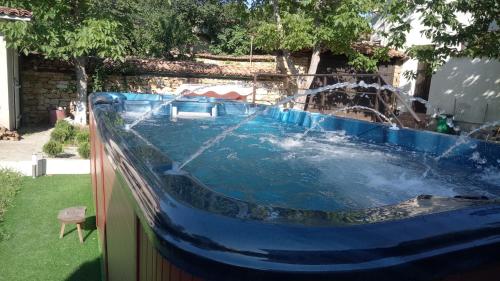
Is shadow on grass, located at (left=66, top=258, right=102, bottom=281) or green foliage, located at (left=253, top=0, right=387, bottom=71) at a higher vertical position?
green foliage, located at (left=253, top=0, right=387, bottom=71)

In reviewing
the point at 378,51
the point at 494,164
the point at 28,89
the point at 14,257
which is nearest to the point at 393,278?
the point at 14,257

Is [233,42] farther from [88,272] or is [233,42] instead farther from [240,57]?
[88,272]

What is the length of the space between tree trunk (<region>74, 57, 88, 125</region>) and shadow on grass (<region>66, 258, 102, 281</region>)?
23.0 ft

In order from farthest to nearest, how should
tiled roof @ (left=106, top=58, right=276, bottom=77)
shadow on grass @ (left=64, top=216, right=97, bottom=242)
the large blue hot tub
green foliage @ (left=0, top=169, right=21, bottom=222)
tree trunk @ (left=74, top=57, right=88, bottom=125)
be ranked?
tiled roof @ (left=106, top=58, right=276, bottom=77)
tree trunk @ (left=74, top=57, right=88, bottom=125)
green foliage @ (left=0, top=169, right=21, bottom=222)
shadow on grass @ (left=64, top=216, right=97, bottom=242)
the large blue hot tub

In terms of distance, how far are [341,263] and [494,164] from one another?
12.2ft

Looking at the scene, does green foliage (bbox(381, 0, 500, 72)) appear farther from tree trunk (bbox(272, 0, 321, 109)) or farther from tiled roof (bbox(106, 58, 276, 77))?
tiled roof (bbox(106, 58, 276, 77))

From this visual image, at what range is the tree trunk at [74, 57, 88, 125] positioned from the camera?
9273mm

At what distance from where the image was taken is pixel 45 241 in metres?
3.48

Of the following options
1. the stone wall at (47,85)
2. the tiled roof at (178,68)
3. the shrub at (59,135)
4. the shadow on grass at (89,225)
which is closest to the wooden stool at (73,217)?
the shadow on grass at (89,225)

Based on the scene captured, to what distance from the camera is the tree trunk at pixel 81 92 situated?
9273 mm

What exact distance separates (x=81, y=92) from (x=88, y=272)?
728 cm

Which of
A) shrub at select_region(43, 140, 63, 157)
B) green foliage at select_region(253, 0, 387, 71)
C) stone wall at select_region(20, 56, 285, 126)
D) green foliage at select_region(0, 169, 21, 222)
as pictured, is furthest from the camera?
stone wall at select_region(20, 56, 285, 126)

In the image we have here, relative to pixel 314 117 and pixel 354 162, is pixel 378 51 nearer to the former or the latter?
pixel 314 117

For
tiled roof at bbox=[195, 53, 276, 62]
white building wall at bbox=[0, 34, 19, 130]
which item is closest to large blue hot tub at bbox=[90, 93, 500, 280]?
white building wall at bbox=[0, 34, 19, 130]
